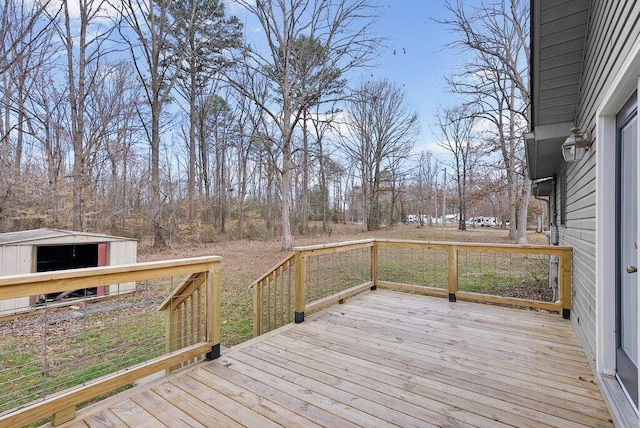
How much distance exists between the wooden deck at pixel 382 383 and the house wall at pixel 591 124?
0.48 metres

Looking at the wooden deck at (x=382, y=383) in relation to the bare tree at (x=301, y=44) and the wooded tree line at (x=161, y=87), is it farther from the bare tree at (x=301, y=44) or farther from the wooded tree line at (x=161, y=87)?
the bare tree at (x=301, y=44)

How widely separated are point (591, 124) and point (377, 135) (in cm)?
1940

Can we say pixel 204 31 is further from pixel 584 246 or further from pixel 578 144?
pixel 584 246

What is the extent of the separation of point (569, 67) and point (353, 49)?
9.22m

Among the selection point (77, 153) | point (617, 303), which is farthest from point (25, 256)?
point (617, 303)

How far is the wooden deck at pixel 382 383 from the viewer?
2.04 m

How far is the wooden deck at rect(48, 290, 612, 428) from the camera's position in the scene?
80.3 inches

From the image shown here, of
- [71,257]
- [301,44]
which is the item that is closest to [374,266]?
[71,257]

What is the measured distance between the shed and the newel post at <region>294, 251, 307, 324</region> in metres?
2.78

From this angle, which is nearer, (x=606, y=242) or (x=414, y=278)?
(x=606, y=242)

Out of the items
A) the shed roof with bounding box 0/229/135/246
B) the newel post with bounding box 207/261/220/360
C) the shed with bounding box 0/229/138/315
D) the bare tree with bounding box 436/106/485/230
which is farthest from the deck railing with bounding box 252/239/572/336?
Answer: the bare tree with bounding box 436/106/485/230

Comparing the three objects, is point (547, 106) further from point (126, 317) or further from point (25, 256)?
point (25, 256)

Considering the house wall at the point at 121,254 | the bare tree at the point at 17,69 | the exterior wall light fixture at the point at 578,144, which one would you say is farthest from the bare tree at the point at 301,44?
the exterior wall light fixture at the point at 578,144

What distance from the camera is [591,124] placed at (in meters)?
2.77
